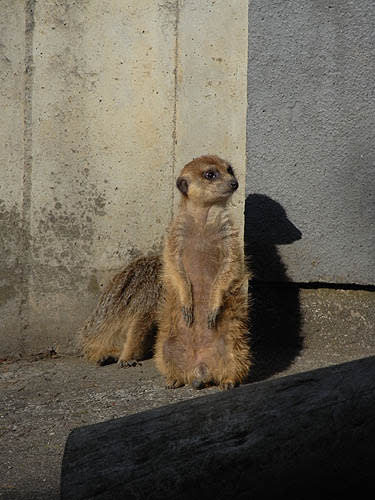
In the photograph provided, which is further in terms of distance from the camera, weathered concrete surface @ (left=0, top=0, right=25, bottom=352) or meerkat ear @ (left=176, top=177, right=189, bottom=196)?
weathered concrete surface @ (left=0, top=0, right=25, bottom=352)

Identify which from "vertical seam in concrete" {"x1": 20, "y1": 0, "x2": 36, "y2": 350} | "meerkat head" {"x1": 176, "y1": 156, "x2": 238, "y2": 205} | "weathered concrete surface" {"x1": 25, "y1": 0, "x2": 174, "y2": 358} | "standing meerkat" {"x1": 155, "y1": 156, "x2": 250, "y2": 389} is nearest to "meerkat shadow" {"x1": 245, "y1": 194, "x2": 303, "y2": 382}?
"standing meerkat" {"x1": 155, "y1": 156, "x2": 250, "y2": 389}

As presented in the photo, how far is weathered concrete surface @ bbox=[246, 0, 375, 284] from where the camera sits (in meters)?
4.60

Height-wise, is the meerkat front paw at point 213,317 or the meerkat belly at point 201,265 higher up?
the meerkat belly at point 201,265

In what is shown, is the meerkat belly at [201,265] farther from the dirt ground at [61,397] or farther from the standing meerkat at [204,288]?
the dirt ground at [61,397]

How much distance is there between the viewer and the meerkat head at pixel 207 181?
14.2ft

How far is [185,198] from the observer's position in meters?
4.51

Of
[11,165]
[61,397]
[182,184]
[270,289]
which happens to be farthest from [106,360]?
[11,165]

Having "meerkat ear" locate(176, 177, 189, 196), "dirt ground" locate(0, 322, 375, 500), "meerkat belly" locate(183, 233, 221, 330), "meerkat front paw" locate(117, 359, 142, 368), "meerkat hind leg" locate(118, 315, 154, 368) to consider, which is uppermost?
"meerkat ear" locate(176, 177, 189, 196)

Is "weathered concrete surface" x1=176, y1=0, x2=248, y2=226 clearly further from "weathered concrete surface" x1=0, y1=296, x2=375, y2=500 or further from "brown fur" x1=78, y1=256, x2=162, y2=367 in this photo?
"weathered concrete surface" x1=0, y1=296, x2=375, y2=500

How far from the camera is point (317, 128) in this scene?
185 inches

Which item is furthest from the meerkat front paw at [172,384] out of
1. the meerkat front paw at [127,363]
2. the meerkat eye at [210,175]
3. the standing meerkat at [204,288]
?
the meerkat eye at [210,175]

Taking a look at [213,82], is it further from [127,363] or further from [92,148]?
[127,363]

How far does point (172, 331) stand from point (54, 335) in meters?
0.91

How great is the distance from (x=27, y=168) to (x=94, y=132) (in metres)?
0.49
